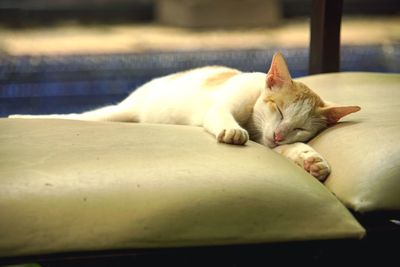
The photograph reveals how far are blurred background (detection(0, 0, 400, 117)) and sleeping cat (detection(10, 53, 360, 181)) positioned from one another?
991 millimetres

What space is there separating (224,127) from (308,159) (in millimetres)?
147

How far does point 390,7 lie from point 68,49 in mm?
2144

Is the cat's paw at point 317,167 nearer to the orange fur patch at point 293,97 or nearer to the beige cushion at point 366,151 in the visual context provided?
the beige cushion at point 366,151

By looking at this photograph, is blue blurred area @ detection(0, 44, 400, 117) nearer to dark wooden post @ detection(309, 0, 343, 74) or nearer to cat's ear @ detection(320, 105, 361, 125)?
dark wooden post @ detection(309, 0, 343, 74)

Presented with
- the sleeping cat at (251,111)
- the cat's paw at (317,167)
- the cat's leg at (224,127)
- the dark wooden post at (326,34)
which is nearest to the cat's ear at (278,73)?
the sleeping cat at (251,111)

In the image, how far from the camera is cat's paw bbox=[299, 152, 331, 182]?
120cm

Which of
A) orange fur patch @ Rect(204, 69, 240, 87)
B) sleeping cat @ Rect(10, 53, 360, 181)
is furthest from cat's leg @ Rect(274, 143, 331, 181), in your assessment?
orange fur patch @ Rect(204, 69, 240, 87)

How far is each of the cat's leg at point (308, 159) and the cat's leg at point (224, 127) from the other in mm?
97

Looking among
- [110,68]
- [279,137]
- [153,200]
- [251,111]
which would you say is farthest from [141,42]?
[153,200]

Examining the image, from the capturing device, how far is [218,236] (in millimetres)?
993

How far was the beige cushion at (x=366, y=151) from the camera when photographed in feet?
3.53

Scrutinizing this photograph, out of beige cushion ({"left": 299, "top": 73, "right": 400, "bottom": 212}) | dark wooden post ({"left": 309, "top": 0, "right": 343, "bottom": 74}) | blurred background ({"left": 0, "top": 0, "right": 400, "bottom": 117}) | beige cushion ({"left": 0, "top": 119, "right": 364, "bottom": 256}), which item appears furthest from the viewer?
blurred background ({"left": 0, "top": 0, "right": 400, "bottom": 117})

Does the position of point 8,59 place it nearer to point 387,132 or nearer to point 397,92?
point 397,92

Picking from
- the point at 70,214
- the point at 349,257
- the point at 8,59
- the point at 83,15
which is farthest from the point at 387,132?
the point at 83,15
